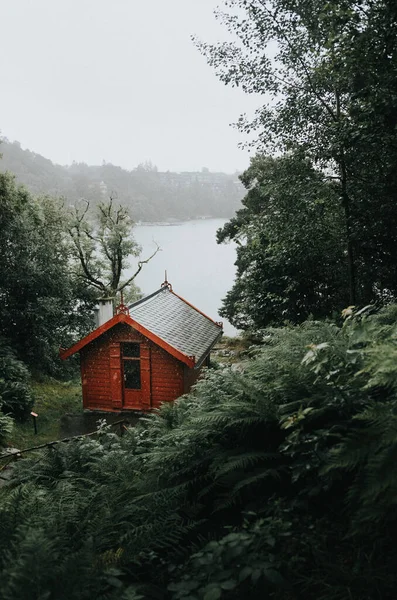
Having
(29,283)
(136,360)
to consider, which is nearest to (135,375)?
(136,360)

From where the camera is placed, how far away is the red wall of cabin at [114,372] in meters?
15.2

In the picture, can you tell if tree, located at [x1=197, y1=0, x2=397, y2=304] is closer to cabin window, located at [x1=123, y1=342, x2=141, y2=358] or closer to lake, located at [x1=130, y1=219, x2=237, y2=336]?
cabin window, located at [x1=123, y1=342, x2=141, y2=358]

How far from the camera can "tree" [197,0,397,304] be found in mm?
8984

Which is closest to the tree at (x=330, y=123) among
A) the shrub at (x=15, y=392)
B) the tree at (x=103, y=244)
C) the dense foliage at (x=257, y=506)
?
the dense foliage at (x=257, y=506)

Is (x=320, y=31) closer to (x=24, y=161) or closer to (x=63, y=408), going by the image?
(x=63, y=408)

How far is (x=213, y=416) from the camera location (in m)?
4.16

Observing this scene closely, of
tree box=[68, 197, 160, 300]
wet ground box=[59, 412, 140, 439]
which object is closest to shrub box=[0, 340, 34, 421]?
wet ground box=[59, 412, 140, 439]

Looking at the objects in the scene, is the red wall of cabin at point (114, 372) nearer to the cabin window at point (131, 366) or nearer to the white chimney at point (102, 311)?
the cabin window at point (131, 366)

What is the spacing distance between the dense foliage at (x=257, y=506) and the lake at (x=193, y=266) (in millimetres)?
37914

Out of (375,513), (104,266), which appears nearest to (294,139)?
(375,513)

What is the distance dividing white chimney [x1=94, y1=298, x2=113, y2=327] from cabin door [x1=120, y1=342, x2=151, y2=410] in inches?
246

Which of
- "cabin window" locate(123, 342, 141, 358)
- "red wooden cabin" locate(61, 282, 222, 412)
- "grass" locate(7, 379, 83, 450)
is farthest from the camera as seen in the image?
"cabin window" locate(123, 342, 141, 358)

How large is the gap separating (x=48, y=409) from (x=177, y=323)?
5.71m

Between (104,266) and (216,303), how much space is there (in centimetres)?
2058
